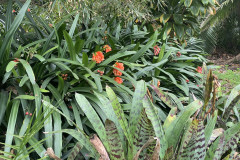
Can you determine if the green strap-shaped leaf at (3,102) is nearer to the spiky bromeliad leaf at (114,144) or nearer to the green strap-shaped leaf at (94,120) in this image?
the green strap-shaped leaf at (94,120)

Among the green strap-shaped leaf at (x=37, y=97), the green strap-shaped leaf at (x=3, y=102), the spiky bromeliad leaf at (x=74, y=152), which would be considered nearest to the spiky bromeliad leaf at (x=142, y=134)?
the spiky bromeliad leaf at (x=74, y=152)

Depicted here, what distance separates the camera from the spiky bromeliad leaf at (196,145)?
121 cm

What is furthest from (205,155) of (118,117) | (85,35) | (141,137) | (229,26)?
(229,26)

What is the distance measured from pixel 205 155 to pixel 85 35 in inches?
83.7

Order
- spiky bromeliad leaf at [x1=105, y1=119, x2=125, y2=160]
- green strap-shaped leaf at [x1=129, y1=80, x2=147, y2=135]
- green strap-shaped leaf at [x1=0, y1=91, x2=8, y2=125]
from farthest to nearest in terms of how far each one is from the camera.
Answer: green strap-shaped leaf at [x1=0, y1=91, x2=8, y2=125] < green strap-shaped leaf at [x1=129, y1=80, x2=147, y2=135] < spiky bromeliad leaf at [x1=105, y1=119, x2=125, y2=160]

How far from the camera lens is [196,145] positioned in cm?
123

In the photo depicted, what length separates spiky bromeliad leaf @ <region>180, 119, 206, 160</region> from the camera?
3.99 feet

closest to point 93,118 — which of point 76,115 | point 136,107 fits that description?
point 136,107

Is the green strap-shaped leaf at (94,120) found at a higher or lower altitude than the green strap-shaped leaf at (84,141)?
higher

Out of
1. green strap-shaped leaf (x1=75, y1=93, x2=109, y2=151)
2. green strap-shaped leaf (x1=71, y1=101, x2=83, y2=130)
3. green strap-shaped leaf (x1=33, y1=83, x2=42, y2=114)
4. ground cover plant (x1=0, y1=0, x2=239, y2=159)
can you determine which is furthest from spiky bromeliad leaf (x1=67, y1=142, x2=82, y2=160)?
green strap-shaped leaf (x1=33, y1=83, x2=42, y2=114)

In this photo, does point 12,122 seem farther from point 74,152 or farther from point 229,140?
point 229,140

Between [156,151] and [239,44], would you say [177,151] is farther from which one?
[239,44]

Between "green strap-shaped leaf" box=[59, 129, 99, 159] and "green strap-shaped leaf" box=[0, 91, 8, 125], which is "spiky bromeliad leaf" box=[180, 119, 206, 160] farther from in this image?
"green strap-shaped leaf" box=[0, 91, 8, 125]

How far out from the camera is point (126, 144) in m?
1.33
